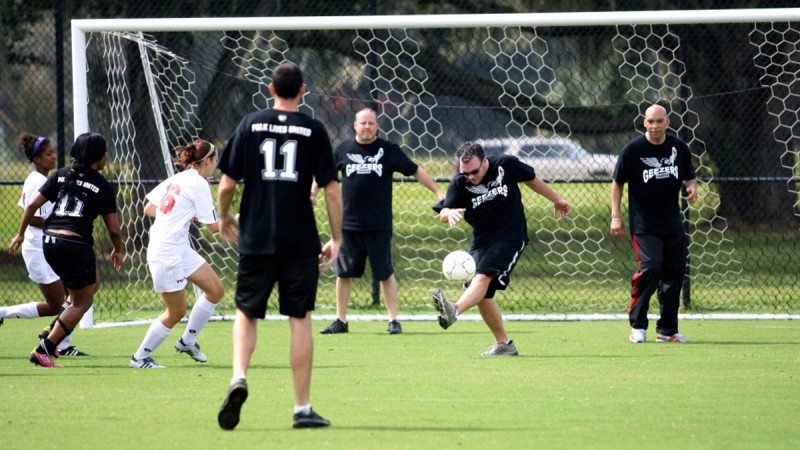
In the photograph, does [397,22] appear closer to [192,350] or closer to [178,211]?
[178,211]

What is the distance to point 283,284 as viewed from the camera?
6.57m

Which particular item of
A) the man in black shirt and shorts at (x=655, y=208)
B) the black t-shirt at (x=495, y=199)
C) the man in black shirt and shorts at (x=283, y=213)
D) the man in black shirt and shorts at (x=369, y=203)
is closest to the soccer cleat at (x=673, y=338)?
the man in black shirt and shorts at (x=655, y=208)

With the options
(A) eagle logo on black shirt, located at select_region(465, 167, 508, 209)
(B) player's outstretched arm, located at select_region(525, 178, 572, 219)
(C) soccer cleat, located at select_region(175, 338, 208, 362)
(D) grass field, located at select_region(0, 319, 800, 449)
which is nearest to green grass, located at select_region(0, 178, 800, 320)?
(D) grass field, located at select_region(0, 319, 800, 449)

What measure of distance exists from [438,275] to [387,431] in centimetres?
967

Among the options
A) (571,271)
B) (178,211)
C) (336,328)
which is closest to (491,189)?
(178,211)

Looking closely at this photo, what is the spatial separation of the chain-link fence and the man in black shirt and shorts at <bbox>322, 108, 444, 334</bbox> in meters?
2.09

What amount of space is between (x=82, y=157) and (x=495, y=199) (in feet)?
10.3

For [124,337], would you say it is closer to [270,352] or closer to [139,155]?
[270,352]

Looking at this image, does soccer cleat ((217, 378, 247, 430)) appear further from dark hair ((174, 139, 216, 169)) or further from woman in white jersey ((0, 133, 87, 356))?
woman in white jersey ((0, 133, 87, 356))

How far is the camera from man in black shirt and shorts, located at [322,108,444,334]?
39.3 feet

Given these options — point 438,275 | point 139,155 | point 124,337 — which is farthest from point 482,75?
point 124,337

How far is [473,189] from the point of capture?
9.71 meters

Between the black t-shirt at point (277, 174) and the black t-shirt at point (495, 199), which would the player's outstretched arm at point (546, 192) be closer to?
the black t-shirt at point (495, 199)

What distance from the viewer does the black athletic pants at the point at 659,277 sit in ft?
35.1
